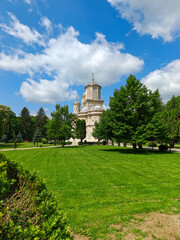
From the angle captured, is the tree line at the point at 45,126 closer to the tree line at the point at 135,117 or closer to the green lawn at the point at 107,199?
the tree line at the point at 135,117

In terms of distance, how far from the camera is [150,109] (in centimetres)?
1958

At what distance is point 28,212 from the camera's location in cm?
223

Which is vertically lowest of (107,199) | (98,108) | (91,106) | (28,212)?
(107,199)

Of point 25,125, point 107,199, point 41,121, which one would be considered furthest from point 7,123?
point 107,199

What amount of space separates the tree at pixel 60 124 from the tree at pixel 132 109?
1241 cm

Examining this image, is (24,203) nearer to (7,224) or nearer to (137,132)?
(7,224)

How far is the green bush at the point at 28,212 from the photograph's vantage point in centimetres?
180

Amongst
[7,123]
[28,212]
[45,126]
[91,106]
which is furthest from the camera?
[91,106]

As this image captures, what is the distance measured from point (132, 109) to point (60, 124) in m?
17.3

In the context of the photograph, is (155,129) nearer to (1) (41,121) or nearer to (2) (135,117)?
(2) (135,117)

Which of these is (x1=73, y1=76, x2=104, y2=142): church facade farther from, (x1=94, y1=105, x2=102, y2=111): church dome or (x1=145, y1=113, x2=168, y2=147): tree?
(x1=145, y1=113, x2=168, y2=147): tree

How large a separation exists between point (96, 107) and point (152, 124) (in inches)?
1570

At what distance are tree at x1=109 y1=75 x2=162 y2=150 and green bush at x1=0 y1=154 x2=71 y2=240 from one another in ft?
51.6

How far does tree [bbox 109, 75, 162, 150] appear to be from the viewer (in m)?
18.2
